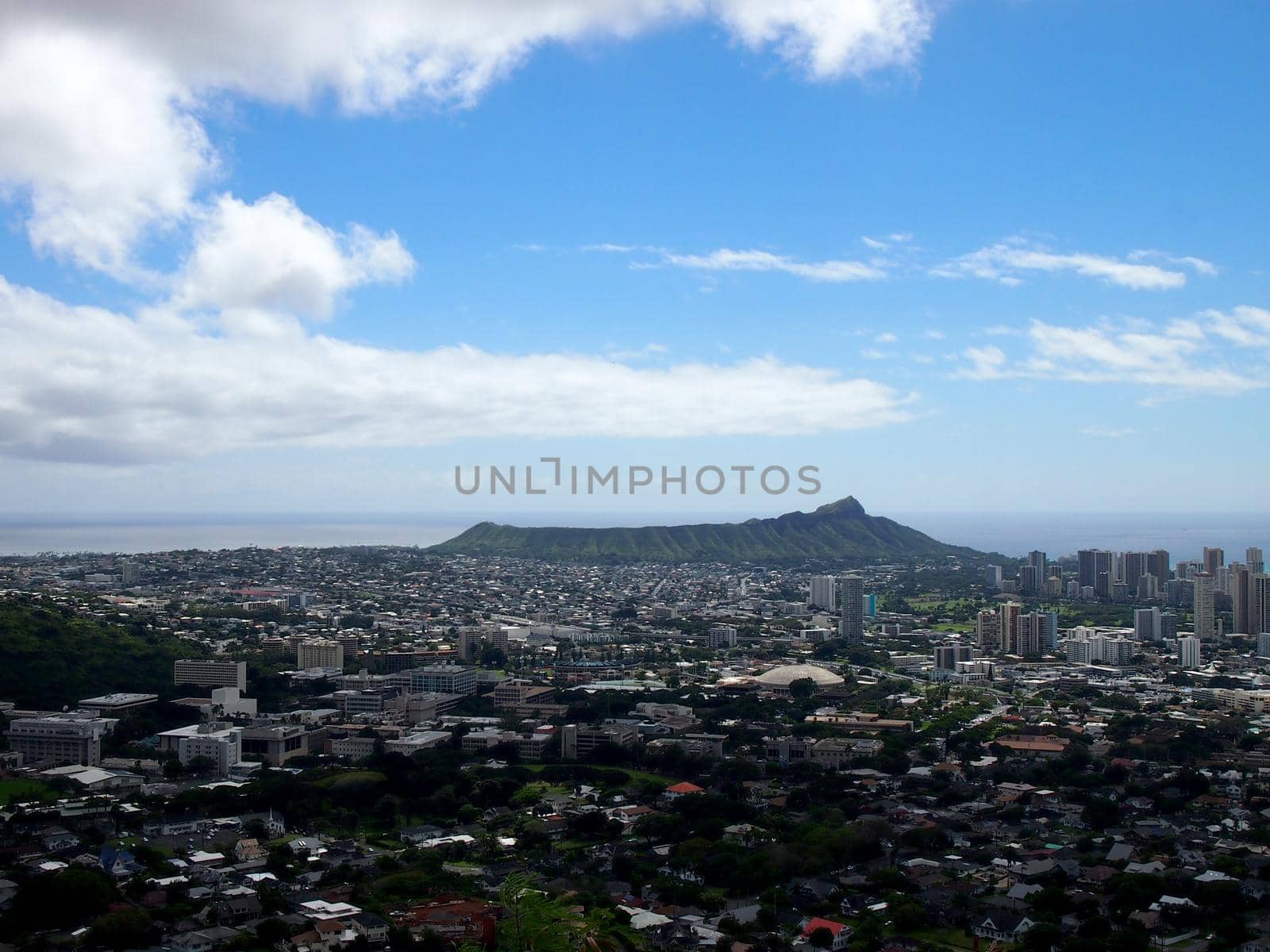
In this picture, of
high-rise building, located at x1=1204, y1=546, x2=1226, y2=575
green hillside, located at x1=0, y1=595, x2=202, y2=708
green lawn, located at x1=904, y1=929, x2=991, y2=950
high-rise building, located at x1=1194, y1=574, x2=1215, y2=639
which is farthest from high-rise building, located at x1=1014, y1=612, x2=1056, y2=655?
green lawn, located at x1=904, y1=929, x2=991, y2=950

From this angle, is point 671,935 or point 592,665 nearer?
point 671,935

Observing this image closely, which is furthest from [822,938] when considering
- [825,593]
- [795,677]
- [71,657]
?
[825,593]

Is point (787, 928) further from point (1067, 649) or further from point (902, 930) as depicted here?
point (1067, 649)

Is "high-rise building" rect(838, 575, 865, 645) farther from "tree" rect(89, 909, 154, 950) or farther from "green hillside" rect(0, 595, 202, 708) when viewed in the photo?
"tree" rect(89, 909, 154, 950)

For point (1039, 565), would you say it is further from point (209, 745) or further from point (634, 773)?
point (209, 745)

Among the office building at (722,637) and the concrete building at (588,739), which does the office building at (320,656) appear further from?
the office building at (722,637)

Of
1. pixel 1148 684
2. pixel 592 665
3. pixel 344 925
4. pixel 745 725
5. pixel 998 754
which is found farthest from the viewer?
pixel 592 665

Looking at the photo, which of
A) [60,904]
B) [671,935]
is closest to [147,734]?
[60,904]
